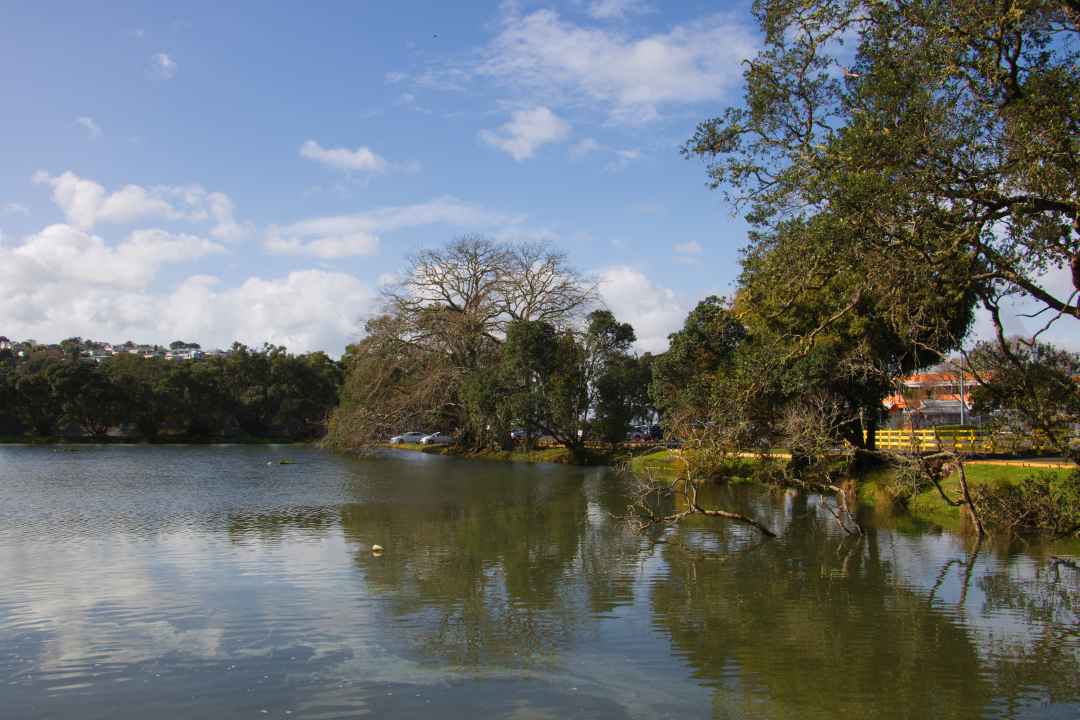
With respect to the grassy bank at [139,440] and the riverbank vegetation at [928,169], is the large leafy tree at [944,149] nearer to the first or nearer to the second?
the riverbank vegetation at [928,169]

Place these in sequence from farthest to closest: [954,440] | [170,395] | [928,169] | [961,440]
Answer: [170,395] < [961,440] < [954,440] < [928,169]

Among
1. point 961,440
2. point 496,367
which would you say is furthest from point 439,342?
point 961,440

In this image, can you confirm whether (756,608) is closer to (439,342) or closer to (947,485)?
(947,485)

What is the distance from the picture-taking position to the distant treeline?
69.2m

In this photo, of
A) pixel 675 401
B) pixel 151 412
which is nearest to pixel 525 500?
pixel 675 401

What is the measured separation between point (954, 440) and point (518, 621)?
14959 mm

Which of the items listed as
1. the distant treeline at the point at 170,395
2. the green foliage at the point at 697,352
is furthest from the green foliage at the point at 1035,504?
the distant treeline at the point at 170,395

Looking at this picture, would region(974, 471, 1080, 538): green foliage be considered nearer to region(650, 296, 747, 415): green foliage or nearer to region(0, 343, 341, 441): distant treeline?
region(650, 296, 747, 415): green foliage

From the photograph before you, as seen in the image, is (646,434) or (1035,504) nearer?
(1035,504)

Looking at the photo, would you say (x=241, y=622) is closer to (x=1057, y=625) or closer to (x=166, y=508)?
(x=1057, y=625)

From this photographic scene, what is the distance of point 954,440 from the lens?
22234 mm

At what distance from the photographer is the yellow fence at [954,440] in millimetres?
17484

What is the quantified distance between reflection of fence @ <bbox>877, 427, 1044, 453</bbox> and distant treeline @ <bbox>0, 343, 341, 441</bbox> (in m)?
43.8

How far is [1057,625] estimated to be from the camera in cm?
1230
